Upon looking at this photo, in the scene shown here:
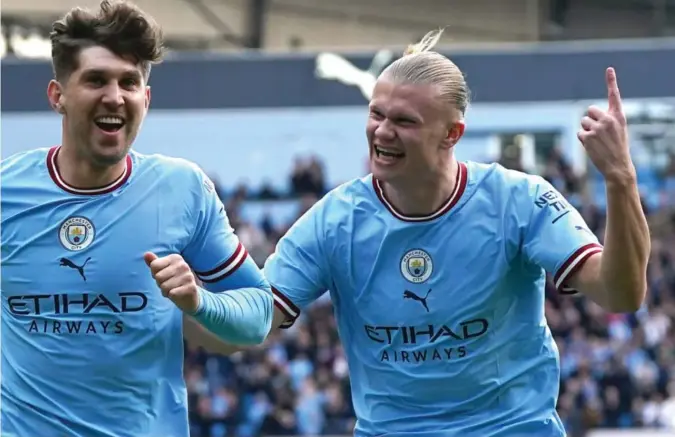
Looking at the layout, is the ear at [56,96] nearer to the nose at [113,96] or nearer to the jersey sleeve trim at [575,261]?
the nose at [113,96]

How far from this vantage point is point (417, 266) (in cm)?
446

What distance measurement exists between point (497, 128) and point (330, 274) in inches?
584

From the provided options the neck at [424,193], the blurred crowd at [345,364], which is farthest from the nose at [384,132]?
the blurred crowd at [345,364]

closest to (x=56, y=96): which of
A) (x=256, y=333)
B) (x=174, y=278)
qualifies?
(x=174, y=278)

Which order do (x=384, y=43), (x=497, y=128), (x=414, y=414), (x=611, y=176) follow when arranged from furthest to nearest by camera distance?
(x=384, y=43) → (x=497, y=128) → (x=414, y=414) → (x=611, y=176)

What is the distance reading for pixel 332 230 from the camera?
4.56 meters

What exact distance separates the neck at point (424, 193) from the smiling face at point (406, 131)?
0.03 meters

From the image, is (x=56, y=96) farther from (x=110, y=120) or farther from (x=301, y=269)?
(x=301, y=269)

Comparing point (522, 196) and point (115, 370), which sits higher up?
point (522, 196)

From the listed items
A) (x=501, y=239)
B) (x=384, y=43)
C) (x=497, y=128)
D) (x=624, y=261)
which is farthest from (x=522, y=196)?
(x=384, y=43)

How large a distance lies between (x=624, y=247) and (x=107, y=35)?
69.5 inches

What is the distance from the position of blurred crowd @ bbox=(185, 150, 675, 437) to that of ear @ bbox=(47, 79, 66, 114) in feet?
41.6

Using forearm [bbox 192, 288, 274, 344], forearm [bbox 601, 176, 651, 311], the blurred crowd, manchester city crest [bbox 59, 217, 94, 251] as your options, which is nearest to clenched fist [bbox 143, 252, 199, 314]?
forearm [bbox 192, 288, 274, 344]

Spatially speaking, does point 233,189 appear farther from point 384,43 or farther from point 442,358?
point 442,358
